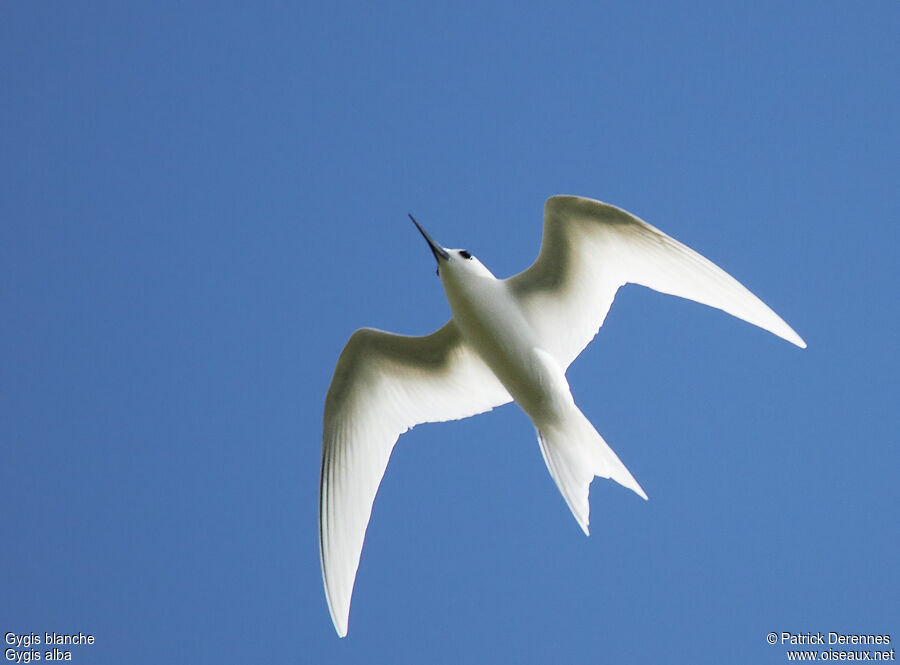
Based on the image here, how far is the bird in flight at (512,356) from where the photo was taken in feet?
23.4

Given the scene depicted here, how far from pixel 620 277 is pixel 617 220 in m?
0.46

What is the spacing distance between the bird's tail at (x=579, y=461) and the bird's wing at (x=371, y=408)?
0.87 meters

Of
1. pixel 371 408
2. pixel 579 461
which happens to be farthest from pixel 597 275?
pixel 371 408

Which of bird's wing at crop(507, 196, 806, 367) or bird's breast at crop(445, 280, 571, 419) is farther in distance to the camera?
bird's breast at crop(445, 280, 571, 419)

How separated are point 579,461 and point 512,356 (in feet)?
2.79

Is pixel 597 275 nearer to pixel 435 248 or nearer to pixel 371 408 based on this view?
pixel 435 248

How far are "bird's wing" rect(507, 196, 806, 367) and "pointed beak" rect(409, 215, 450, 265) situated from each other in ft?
1.74

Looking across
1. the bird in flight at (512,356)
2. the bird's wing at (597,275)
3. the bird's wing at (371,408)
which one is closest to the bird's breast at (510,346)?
the bird in flight at (512,356)

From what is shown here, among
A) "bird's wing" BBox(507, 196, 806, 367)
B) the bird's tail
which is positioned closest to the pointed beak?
"bird's wing" BBox(507, 196, 806, 367)

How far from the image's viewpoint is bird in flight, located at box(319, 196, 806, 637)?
712 cm

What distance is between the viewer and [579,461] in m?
7.19

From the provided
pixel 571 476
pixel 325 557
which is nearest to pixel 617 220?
pixel 571 476

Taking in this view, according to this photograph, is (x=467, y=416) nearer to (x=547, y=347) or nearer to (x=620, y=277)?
(x=547, y=347)

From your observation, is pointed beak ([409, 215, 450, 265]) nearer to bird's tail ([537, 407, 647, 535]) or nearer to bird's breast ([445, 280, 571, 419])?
bird's breast ([445, 280, 571, 419])
